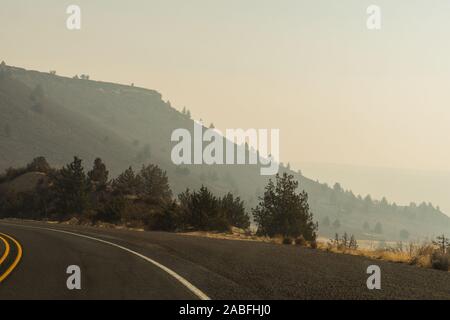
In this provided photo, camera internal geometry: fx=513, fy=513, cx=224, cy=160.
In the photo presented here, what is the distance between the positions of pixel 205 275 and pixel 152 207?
29358 mm

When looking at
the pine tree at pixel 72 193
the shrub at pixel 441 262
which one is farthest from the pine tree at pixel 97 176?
the shrub at pixel 441 262

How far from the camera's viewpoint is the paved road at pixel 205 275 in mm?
8320

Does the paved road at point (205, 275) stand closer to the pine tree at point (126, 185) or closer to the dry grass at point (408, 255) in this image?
the dry grass at point (408, 255)

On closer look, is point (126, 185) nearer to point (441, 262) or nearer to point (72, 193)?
point (72, 193)

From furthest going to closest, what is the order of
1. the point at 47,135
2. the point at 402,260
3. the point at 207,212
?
the point at 47,135 → the point at 207,212 → the point at 402,260

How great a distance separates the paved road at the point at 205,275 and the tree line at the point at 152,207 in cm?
1314

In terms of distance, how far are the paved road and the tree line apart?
1314 cm

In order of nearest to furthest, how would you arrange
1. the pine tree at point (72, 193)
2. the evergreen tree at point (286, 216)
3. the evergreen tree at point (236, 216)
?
the evergreen tree at point (286, 216), the evergreen tree at point (236, 216), the pine tree at point (72, 193)

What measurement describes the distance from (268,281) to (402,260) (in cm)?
646

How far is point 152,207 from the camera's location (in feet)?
128

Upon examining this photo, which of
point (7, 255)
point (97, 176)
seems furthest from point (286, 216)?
point (97, 176)

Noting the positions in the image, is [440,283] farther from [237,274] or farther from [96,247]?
[96,247]

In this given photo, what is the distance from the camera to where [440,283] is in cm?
1011
